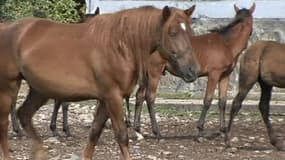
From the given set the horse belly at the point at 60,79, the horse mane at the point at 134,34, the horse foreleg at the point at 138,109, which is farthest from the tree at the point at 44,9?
the horse mane at the point at 134,34

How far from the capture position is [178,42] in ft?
25.3

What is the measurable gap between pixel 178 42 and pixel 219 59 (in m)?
4.56

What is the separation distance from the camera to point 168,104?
1490 centimetres

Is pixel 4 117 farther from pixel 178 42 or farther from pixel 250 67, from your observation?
pixel 250 67

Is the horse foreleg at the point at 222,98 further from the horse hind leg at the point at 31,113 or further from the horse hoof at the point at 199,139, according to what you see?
the horse hind leg at the point at 31,113

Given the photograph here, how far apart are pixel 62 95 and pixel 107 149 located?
7.41 ft

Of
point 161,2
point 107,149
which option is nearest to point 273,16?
point 161,2

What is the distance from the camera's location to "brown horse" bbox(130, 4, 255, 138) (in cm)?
1195

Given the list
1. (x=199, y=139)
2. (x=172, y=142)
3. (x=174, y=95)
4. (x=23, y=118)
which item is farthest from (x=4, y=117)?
(x=174, y=95)

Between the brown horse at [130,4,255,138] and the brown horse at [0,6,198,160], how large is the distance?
3.56 m

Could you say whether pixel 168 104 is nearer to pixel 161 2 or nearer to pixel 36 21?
pixel 161 2

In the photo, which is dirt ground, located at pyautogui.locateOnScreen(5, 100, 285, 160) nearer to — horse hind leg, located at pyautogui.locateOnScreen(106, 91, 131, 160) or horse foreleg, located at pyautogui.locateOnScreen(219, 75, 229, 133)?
horse foreleg, located at pyautogui.locateOnScreen(219, 75, 229, 133)

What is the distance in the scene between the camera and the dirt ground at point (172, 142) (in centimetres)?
990

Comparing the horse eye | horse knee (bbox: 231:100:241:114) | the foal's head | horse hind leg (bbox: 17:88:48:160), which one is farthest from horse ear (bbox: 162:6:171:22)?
horse knee (bbox: 231:100:241:114)
